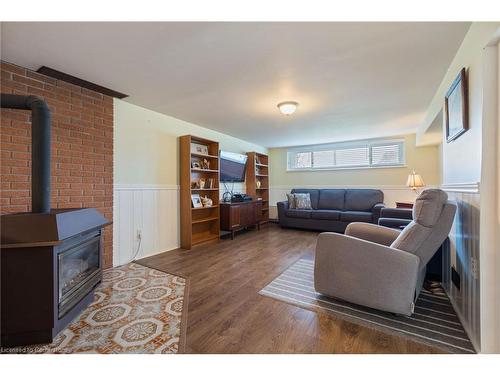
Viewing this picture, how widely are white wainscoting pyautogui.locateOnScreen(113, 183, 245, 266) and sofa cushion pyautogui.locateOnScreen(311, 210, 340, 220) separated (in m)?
2.75

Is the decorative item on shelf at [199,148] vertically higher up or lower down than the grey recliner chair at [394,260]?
higher up

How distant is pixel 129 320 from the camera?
1654 mm

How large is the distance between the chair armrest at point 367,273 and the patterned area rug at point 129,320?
1.22 metres

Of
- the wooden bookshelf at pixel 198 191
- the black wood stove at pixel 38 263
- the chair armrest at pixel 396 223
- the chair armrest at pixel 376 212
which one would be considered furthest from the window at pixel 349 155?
the black wood stove at pixel 38 263

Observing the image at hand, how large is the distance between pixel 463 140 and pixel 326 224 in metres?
3.19

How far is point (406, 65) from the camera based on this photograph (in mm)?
2037

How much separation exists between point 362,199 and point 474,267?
11.9 ft

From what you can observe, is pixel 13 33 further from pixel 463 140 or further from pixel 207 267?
pixel 463 140

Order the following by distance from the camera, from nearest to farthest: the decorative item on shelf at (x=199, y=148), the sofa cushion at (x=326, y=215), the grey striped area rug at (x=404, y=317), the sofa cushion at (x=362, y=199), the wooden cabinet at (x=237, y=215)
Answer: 1. the grey striped area rug at (x=404, y=317)
2. the decorative item on shelf at (x=199, y=148)
3. the wooden cabinet at (x=237, y=215)
4. the sofa cushion at (x=326, y=215)
5. the sofa cushion at (x=362, y=199)

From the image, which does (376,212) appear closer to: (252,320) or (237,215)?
(237,215)

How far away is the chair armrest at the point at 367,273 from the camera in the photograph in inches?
63.2

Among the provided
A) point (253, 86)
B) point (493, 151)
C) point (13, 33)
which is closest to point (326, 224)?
point (253, 86)

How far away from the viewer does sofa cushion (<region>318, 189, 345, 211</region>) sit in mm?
5081

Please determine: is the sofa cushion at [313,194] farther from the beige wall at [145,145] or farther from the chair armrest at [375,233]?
the beige wall at [145,145]
